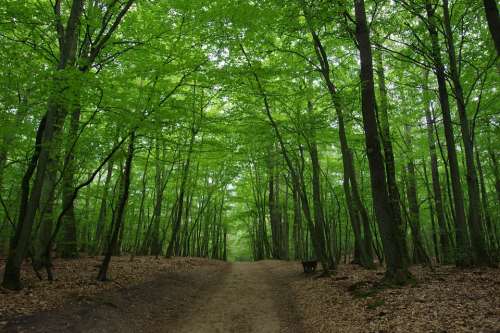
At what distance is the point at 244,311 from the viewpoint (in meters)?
9.20

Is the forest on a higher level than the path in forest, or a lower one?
higher

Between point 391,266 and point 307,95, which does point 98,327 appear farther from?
point 307,95

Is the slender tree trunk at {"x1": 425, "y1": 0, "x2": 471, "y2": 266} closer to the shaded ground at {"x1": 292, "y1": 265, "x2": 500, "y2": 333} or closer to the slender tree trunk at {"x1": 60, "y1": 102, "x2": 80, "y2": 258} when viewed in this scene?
the shaded ground at {"x1": 292, "y1": 265, "x2": 500, "y2": 333}

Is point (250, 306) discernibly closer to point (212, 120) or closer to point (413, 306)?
point (413, 306)

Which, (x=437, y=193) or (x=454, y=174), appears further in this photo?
(x=437, y=193)

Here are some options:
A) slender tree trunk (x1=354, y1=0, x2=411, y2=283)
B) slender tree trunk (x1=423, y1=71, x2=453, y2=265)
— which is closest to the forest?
slender tree trunk (x1=354, y1=0, x2=411, y2=283)

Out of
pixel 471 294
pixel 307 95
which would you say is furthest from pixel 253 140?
pixel 471 294

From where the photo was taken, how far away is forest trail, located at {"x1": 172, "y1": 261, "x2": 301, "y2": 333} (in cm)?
771

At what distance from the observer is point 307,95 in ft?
44.7

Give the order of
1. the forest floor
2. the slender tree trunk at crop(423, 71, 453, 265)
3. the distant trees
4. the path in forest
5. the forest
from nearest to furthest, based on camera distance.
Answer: the forest floor < the path in forest < the forest < the distant trees < the slender tree trunk at crop(423, 71, 453, 265)

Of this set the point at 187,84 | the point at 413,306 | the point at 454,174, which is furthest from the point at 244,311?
the point at 454,174

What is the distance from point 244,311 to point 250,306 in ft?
2.11

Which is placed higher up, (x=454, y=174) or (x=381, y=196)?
(x=454, y=174)

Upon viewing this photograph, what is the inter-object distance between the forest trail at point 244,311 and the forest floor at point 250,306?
0.02 m
